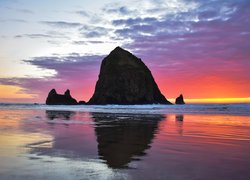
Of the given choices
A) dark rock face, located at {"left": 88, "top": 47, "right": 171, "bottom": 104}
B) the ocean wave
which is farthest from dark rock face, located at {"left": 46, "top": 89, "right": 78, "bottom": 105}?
the ocean wave

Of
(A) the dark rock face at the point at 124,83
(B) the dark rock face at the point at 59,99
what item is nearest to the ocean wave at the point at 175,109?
(A) the dark rock face at the point at 124,83

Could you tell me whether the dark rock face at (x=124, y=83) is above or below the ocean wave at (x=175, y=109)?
above

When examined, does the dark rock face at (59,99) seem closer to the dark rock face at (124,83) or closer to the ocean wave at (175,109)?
the dark rock face at (124,83)

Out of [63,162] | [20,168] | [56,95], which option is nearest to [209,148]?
[63,162]

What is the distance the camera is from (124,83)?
9944cm

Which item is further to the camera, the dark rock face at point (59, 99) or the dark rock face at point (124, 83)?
the dark rock face at point (59, 99)

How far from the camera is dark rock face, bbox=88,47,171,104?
3809 inches

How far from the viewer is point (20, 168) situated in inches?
221

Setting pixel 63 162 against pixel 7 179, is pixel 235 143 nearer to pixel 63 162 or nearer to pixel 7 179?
pixel 63 162

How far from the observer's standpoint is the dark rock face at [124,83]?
9675 centimetres

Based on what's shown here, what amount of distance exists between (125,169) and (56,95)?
112 metres

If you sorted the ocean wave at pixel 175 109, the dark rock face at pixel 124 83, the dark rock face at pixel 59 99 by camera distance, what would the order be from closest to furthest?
the ocean wave at pixel 175 109
the dark rock face at pixel 124 83
the dark rock face at pixel 59 99

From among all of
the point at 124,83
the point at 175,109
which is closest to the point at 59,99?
the point at 124,83

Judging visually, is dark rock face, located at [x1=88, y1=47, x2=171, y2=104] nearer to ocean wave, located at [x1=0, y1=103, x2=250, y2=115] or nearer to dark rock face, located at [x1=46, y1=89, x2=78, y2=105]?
dark rock face, located at [x1=46, y1=89, x2=78, y2=105]
